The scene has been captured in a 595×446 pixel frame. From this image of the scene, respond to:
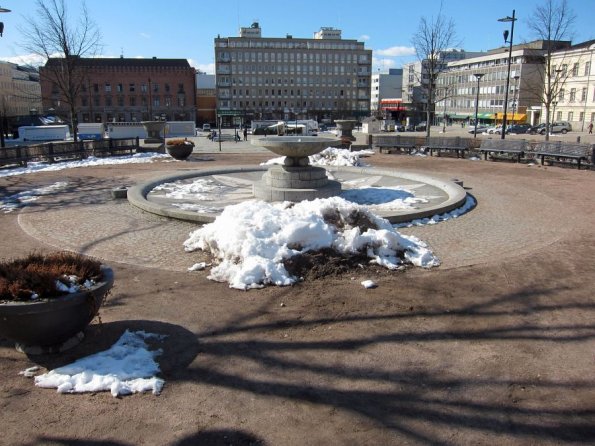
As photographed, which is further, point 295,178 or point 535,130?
point 535,130

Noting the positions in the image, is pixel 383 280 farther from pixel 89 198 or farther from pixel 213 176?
pixel 213 176

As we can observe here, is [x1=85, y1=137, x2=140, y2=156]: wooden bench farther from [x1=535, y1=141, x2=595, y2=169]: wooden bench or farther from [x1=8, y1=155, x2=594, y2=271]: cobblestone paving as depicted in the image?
[x1=535, y1=141, x2=595, y2=169]: wooden bench

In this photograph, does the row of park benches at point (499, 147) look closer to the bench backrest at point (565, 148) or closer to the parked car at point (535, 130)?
the bench backrest at point (565, 148)

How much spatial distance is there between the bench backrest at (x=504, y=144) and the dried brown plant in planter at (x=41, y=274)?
2306 centimetres

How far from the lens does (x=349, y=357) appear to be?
495 centimetres

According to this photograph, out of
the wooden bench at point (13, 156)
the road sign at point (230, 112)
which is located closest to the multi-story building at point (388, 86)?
the road sign at point (230, 112)

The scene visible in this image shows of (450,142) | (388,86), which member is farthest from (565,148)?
(388,86)

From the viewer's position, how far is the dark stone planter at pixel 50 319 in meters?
4.43

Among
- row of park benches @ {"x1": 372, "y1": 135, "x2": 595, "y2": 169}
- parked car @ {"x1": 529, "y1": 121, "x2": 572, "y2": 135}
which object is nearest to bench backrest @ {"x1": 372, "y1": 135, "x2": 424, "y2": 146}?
row of park benches @ {"x1": 372, "y1": 135, "x2": 595, "y2": 169}

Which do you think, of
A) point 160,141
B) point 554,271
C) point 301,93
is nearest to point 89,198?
point 554,271

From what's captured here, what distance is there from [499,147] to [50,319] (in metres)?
24.2

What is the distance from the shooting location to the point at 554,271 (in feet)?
24.9

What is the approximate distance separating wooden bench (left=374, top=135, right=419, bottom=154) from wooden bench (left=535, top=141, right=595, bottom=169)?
26.5 feet

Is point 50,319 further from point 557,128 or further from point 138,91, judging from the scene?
point 138,91
